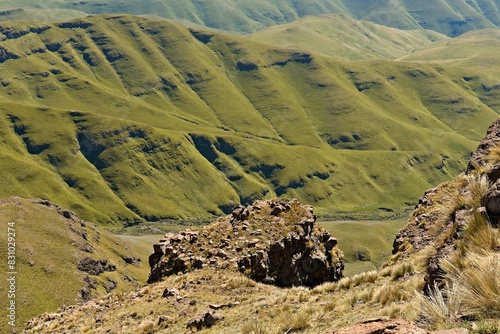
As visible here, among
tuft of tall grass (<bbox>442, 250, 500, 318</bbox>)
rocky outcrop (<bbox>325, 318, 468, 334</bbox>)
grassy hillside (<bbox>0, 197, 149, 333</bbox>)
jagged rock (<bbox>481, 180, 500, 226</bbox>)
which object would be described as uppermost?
jagged rock (<bbox>481, 180, 500, 226</bbox>)

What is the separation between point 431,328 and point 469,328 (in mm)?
1248

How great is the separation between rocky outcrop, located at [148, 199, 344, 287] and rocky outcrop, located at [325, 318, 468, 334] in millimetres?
29272

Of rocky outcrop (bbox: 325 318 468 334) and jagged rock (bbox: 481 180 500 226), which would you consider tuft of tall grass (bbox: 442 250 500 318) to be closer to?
rocky outcrop (bbox: 325 318 468 334)

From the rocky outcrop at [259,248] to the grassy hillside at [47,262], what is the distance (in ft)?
296

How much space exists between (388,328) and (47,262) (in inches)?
6291

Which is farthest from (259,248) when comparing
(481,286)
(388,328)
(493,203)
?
(481,286)

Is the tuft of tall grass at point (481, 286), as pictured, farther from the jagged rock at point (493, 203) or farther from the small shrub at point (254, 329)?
the small shrub at point (254, 329)

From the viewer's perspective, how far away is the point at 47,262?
154 meters

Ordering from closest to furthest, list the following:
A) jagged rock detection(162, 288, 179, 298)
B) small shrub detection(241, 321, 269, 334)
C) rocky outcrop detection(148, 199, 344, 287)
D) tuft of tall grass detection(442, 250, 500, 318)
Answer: tuft of tall grass detection(442, 250, 500, 318)
small shrub detection(241, 321, 269, 334)
jagged rock detection(162, 288, 179, 298)
rocky outcrop detection(148, 199, 344, 287)

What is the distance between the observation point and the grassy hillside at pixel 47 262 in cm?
13562

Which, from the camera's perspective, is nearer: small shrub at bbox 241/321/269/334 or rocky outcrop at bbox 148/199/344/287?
small shrub at bbox 241/321/269/334

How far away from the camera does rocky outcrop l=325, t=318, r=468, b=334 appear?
981cm

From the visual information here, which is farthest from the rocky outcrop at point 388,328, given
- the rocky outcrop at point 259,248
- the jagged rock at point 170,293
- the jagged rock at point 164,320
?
the rocky outcrop at point 259,248

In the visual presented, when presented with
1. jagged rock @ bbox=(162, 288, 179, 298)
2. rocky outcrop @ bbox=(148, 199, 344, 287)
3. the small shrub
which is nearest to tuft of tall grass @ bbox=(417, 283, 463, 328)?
the small shrub
